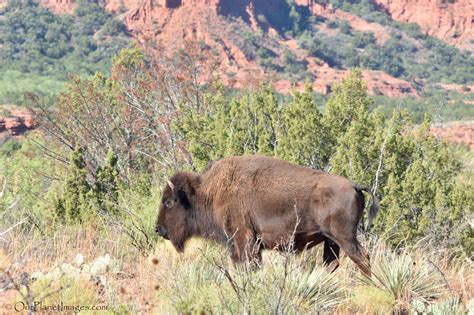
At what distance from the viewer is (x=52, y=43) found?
8344 cm

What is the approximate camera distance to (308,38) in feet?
353

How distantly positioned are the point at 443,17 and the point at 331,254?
399 feet

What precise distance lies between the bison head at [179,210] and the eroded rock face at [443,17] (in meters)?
115

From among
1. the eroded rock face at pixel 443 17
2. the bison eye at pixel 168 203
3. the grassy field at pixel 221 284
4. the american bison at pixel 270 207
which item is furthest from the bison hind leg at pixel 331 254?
the eroded rock face at pixel 443 17

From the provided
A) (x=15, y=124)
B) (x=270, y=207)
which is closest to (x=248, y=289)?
(x=270, y=207)

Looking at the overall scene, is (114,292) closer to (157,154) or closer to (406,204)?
(406,204)

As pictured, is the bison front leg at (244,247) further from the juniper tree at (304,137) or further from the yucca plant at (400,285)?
the juniper tree at (304,137)

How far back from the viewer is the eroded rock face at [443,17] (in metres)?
118

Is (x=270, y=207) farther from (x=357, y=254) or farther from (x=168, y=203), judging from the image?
(x=168, y=203)

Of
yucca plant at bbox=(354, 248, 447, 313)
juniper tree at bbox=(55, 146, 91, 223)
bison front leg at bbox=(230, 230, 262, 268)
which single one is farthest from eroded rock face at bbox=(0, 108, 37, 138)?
yucca plant at bbox=(354, 248, 447, 313)

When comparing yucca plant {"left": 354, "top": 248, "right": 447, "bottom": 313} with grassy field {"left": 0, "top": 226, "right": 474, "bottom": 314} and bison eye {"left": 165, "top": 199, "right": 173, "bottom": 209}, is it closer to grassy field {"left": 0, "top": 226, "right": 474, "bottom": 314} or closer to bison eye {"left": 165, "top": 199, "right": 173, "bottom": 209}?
grassy field {"left": 0, "top": 226, "right": 474, "bottom": 314}

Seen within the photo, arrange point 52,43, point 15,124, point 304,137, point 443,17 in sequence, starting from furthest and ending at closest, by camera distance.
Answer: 1. point 443,17
2. point 52,43
3. point 15,124
4. point 304,137

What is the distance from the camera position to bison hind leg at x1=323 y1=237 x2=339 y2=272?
22.4 feet

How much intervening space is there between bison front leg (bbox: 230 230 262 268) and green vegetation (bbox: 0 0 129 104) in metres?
56.7
